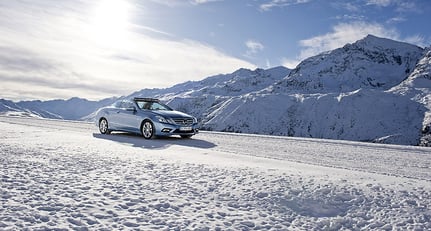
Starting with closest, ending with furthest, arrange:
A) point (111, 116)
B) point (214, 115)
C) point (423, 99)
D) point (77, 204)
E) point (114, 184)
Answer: point (77, 204)
point (114, 184)
point (111, 116)
point (423, 99)
point (214, 115)

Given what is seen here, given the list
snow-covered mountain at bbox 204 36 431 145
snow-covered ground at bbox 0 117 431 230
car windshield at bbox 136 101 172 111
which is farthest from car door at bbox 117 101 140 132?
snow-covered mountain at bbox 204 36 431 145

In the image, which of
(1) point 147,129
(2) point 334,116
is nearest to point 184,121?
(1) point 147,129

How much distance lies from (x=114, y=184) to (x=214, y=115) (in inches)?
4834

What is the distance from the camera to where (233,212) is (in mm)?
4789

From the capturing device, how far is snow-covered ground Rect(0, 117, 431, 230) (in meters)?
4.41

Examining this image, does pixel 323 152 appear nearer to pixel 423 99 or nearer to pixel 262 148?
pixel 262 148

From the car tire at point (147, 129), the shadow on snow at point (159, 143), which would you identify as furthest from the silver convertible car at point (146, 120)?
the shadow on snow at point (159, 143)

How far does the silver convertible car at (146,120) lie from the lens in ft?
43.3

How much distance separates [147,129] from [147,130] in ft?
0.12

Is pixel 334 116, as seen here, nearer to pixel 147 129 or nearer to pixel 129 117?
pixel 129 117

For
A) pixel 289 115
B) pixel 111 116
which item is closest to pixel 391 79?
pixel 289 115

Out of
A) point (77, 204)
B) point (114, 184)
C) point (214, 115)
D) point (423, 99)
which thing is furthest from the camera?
point (214, 115)

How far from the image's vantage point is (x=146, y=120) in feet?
44.4

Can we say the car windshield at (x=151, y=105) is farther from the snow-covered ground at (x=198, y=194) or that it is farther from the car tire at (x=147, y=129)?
the snow-covered ground at (x=198, y=194)
